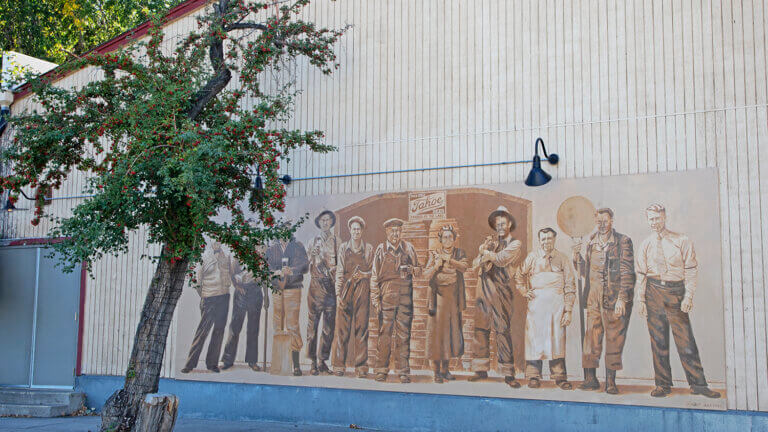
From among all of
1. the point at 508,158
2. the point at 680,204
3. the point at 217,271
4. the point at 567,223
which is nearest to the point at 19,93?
the point at 217,271

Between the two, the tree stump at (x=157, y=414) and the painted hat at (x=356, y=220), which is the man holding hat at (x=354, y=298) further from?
the tree stump at (x=157, y=414)

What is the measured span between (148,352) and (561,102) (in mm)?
6393

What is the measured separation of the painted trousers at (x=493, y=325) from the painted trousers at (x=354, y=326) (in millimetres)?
1741

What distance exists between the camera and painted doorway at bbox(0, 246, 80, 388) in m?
13.5

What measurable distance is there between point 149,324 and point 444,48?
582 cm

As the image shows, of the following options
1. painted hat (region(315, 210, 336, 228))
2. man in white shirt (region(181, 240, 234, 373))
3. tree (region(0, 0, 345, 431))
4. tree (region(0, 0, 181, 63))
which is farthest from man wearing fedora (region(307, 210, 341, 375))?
tree (region(0, 0, 181, 63))

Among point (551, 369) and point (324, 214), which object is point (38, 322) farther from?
point (551, 369)

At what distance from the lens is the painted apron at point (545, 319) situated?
9.48 metres

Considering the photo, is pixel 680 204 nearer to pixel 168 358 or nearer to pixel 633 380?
pixel 633 380

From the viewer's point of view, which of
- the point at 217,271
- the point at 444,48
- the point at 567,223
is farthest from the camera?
the point at 217,271

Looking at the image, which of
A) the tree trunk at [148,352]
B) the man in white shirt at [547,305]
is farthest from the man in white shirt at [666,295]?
the tree trunk at [148,352]

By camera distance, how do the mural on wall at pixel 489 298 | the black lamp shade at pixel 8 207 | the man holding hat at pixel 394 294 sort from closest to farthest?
the mural on wall at pixel 489 298 → the man holding hat at pixel 394 294 → the black lamp shade at pixel 8 207

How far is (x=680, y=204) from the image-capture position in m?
9.02

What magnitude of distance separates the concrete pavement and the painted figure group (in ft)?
2.84
